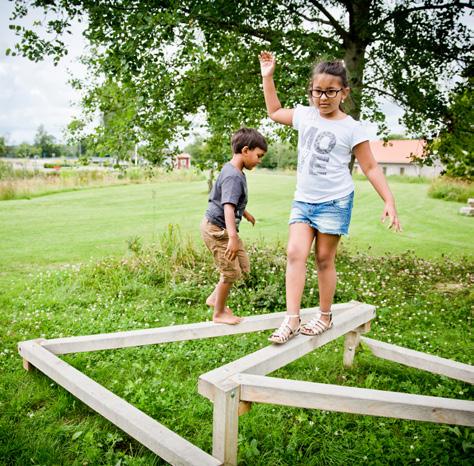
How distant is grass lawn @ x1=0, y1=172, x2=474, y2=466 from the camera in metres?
2.89

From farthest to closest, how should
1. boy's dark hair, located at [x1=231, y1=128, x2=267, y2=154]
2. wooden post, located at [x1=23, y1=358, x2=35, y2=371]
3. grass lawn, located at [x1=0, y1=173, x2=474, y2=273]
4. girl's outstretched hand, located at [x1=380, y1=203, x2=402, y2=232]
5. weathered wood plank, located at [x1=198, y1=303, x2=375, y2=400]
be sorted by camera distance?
grass lawn, located at [x1=0, y1=173, x2=474, y2=273] → wooden post, located at [x1=23, y1=358, x2=35, y2=371] → boy's dark hair, located at [x1=231, y1=128, x2=267, y2=154] → girl's outstretched hand, located at [x1=380, y1=203, x2=402, y2=232] → weathered wood plank, located at [x1=198, y1=303, x2=375, y2=400]

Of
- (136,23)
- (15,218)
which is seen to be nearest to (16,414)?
(136,23)

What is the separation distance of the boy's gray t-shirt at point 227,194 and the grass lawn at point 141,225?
4.24 m

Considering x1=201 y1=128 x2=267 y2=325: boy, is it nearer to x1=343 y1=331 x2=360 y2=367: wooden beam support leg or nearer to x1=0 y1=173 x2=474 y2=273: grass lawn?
x1=343 y1=331 x2=360 y2=367: wooden beam support leg

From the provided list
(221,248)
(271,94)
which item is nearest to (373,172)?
(271,94)

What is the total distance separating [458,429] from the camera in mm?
3086

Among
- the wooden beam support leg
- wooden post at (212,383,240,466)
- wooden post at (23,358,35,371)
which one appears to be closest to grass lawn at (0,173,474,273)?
wooden post at (23,358,35,371)

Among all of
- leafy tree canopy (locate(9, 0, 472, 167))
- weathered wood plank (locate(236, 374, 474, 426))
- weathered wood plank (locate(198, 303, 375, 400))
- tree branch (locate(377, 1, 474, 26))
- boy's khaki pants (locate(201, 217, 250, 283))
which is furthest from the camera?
tree branch (locate(377, 1, 474, 26))

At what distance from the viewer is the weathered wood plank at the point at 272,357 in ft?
8.00

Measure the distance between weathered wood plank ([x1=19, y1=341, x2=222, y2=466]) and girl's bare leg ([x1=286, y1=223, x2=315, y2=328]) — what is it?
1.03 m

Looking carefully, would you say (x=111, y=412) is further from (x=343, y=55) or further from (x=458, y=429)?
(x=343, y=55)

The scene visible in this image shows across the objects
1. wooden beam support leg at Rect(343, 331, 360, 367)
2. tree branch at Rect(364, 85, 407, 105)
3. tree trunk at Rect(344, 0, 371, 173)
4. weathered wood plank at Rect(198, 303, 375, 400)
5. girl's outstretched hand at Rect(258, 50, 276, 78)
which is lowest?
wooden beam support leg at Rect(343, 331, 360, 367)

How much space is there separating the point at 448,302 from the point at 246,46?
4780 mm

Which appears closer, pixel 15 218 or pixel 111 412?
pixel 111 412
